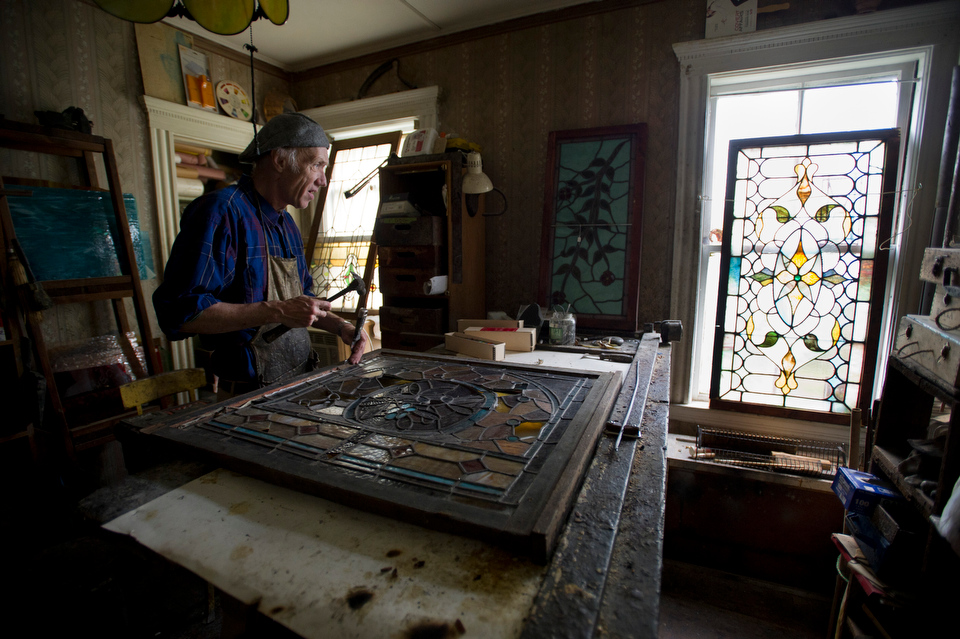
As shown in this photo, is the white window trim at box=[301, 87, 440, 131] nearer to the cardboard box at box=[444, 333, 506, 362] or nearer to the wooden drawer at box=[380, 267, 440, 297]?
the wooden drawer at box=[380, 267, 440, 297]

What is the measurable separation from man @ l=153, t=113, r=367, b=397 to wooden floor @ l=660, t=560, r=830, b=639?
215 cm

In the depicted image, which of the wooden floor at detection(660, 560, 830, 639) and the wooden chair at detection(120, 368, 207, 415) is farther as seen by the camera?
the wooden floor at detection(660, 560, 830, 639)

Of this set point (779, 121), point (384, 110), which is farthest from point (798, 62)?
point (384, 110)

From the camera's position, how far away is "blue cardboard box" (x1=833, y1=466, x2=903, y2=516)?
4.46ft

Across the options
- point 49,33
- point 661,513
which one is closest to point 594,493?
point 661,513

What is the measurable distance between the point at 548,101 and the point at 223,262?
2.57 m

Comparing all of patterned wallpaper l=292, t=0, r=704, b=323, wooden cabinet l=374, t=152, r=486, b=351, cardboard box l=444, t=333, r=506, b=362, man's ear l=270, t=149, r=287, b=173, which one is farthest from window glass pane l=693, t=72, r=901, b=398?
man's ear l=270, t=149, r=287, b=173

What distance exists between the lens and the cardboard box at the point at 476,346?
200 centimetres

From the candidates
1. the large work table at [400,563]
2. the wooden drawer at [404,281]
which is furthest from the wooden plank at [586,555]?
the wooden drawer at [404,281]

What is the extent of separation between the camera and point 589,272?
9.89ft

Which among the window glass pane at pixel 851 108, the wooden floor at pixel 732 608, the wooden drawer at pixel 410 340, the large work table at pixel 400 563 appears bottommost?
the wooden floor at pixel 732 608

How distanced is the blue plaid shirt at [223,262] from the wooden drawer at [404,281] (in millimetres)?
1100

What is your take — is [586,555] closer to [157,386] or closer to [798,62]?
[157,386]

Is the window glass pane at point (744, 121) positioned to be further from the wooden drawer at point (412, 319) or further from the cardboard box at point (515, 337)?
the wooden drawer at point (412, 319)
